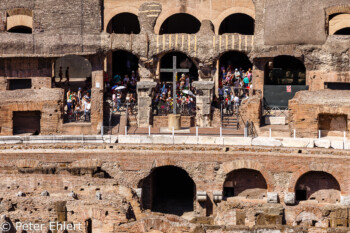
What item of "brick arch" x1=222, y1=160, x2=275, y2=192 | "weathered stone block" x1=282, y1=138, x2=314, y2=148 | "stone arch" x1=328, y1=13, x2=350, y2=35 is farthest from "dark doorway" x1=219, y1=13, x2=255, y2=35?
"brick arch" x1=222, y1=160, x2=275, y2=192

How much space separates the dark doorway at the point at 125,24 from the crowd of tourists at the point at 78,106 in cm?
863

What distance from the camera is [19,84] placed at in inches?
1602

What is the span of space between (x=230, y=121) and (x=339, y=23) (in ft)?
31.6

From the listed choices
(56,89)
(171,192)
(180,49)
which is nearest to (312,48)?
(180,49)

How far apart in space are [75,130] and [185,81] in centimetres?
648

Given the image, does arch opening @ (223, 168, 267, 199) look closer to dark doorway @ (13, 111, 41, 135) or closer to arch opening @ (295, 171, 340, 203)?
arch opening @ (295, 171, 340, 203)

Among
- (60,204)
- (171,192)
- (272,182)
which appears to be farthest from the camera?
(171,192)

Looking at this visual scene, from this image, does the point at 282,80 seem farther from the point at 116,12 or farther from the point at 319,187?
the point at 116,12

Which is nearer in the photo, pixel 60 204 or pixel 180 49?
pixel 60 204

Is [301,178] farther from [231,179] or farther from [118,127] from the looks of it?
[118,127]

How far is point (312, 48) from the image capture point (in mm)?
38969

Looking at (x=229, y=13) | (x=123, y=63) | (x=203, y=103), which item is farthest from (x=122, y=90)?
(x=229, y=13)

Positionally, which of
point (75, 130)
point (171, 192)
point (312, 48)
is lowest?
point (171, 192)

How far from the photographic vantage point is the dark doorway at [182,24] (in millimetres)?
48375
